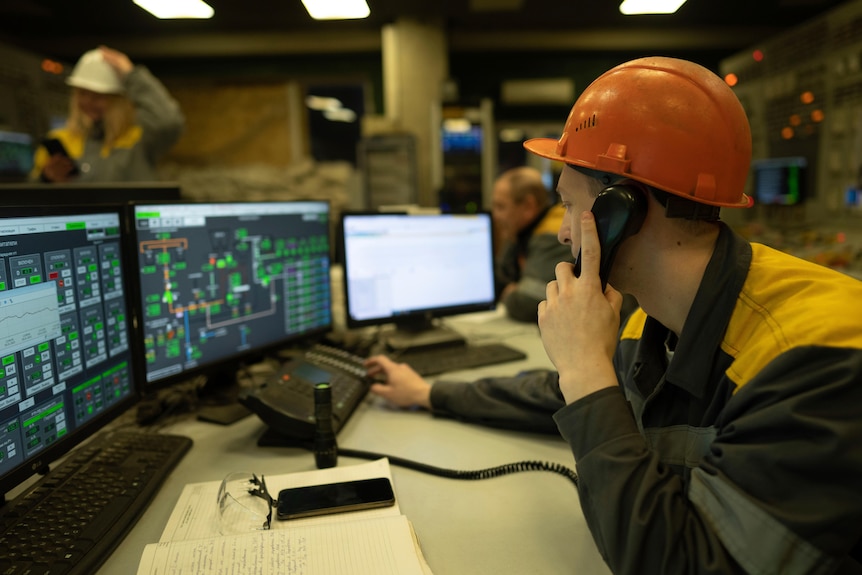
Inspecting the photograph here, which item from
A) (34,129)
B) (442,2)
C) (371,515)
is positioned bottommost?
(371,515)

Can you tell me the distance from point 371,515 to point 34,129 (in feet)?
18.5

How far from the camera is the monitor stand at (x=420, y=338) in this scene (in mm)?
1769

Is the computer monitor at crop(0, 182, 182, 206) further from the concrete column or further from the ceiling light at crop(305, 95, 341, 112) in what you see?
the ceiling light at crop(305, 95, 341, 112)

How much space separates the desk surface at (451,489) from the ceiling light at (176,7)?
2538 millimetres

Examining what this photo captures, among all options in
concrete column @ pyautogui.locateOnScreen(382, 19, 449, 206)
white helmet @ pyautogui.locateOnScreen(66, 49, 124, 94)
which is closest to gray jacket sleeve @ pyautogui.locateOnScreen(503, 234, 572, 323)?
white helmet @ pyautogui.locateOnScreen(66, 49, 124, 94)

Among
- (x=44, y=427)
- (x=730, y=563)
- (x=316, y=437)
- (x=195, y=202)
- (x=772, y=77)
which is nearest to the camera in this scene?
(x=730, y=563)

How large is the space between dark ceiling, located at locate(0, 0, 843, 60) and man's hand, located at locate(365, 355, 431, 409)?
14.9 feet

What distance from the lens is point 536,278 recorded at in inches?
89.0

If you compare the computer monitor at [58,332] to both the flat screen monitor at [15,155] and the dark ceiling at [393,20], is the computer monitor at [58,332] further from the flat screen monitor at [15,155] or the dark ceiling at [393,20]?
the dark ceiling at [393,20]

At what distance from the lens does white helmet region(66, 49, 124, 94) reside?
8.67 ft

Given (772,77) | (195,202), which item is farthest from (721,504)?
(772,77)

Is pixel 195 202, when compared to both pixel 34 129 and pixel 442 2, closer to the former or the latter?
pixel 442 2

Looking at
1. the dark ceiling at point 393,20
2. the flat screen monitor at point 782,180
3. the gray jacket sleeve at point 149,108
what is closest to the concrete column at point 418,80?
the dark ceiling at point 393,20

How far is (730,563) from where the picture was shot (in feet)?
1.99
